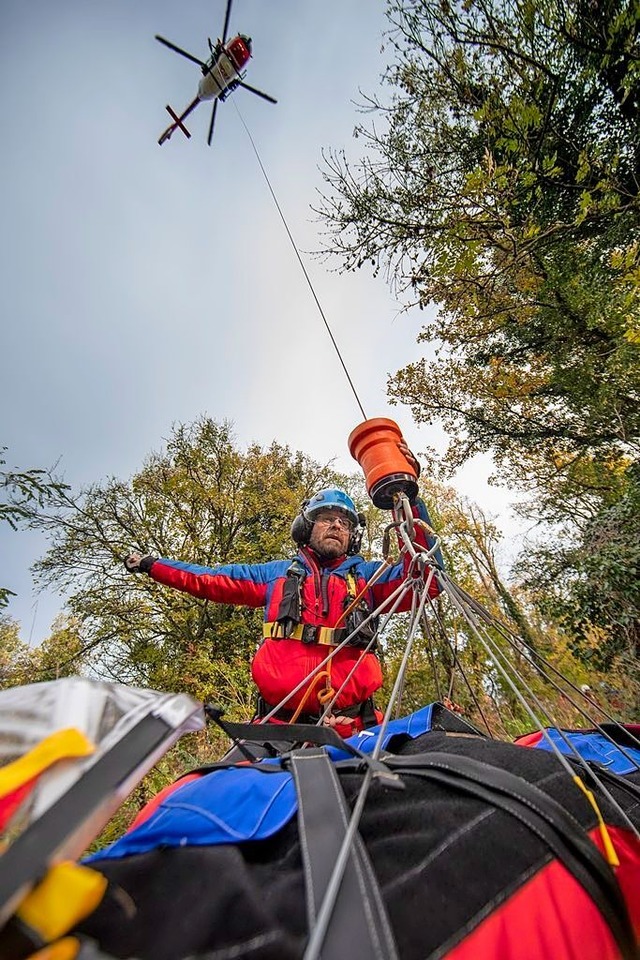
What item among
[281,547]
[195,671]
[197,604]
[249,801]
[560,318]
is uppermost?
[560,318]

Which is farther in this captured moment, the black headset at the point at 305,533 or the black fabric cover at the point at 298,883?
Result: the black headset at the point at 305,533

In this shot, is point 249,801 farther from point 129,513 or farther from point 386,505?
point 129,513

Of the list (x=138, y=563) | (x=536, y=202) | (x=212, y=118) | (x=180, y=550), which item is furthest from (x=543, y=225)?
(x=180, y=550)

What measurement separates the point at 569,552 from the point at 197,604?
8950mm

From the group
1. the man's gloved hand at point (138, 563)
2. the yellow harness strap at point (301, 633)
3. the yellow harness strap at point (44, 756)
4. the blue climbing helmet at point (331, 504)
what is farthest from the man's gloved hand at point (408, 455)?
the man's gloved hand at point (138, 563)

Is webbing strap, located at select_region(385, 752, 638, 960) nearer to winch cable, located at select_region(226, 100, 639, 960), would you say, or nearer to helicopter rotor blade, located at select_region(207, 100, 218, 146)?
winch cable, located at select_region(226, 100, 639, 960)

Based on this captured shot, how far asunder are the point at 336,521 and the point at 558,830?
2786 mm

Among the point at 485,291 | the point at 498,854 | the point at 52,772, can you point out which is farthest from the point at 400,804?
the point at 485,291

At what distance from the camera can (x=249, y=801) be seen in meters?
0.83

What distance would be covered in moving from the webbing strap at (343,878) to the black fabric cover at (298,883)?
0.03m

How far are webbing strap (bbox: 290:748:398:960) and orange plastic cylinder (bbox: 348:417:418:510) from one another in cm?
133

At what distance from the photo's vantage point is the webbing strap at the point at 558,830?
29.7 inches

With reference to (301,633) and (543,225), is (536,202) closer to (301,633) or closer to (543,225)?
(543,225)

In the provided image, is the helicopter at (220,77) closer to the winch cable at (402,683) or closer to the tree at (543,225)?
the tree at (543,225)
